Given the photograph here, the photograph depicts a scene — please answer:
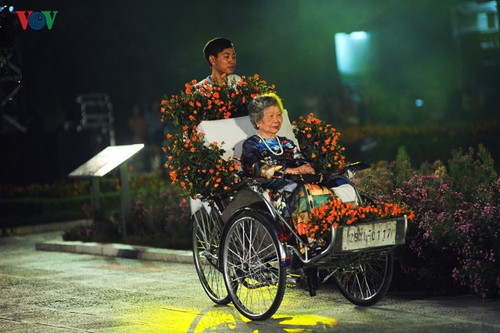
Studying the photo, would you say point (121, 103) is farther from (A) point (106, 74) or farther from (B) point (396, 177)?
(B) point (396, 177)

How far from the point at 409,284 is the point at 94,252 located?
20.2 feet

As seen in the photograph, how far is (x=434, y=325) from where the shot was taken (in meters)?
7.89

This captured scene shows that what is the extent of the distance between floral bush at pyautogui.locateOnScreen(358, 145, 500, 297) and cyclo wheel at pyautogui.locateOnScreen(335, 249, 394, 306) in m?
0.58

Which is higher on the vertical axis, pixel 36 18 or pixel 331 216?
pixel 36 18

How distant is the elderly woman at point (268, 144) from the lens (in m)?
8.80

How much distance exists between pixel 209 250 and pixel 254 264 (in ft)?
3.69

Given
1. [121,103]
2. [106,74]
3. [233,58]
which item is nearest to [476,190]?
[233,58]

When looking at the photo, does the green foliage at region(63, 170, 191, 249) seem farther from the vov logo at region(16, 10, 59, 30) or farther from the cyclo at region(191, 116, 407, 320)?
the cyclo at region(191, 116, 407, 320)

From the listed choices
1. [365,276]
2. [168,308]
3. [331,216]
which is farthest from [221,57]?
[331,216]

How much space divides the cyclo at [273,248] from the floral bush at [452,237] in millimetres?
580

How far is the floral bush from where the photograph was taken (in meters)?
8.91

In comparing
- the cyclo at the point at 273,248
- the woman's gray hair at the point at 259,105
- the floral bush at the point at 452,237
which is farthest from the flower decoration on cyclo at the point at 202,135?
the floral bush at the point at 452,237

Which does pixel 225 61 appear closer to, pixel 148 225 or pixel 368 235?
pixel 368 235

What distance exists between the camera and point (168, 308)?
31.1 ft
